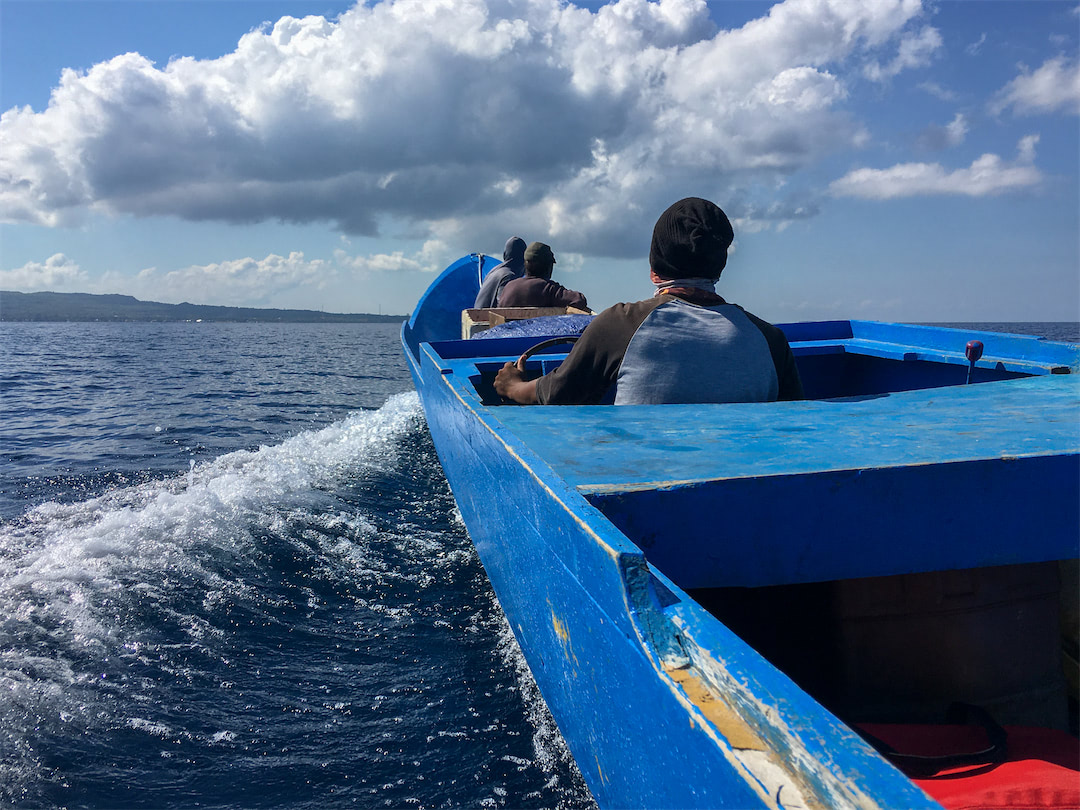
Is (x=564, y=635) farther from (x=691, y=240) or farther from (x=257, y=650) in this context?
(x=257, y=650)

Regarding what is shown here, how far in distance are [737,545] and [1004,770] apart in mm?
706

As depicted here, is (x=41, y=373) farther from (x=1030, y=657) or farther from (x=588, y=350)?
(x=1030, y=657)

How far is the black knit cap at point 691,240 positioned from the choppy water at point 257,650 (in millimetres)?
1792

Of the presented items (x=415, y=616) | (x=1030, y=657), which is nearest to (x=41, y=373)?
(x=415, y=616)

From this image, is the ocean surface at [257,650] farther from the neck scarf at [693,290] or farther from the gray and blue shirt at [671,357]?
the neck scarf at [693,290]

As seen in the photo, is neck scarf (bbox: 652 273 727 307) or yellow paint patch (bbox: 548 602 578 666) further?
neck scarf (bbox: 652 273 727 307)

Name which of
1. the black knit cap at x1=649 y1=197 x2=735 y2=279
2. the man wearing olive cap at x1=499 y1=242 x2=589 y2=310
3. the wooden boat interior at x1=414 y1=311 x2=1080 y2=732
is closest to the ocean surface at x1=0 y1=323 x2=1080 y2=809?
the wooden boat interior at x1=414 y1=311 x2=1080 y2=732

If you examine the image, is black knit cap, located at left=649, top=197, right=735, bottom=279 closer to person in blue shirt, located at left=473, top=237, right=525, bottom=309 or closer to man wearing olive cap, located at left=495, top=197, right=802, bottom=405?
man wearing olive cap, located at left=495, top=197, right=802, bottom=405

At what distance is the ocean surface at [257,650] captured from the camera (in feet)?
7.35

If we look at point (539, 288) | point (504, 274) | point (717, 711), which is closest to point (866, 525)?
point (717, 711)

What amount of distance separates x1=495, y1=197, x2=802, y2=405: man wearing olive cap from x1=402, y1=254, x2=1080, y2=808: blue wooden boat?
0.13 m

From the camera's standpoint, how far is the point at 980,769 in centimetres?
151

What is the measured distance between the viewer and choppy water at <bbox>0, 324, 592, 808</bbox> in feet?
7.36

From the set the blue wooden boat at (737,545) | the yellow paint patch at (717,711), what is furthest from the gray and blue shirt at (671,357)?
the yellow paint patch at (717,711)
